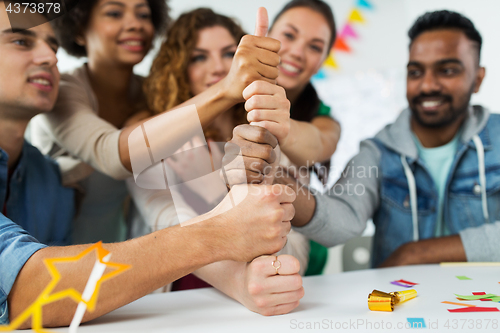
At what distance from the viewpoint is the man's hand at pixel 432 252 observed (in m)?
0.99

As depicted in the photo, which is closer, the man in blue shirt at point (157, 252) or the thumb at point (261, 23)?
the man in blue shirt at point (157, 252)

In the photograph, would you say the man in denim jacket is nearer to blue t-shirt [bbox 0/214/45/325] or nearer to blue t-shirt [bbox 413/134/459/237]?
blue t-shirt [bbox 413/134/459/237]

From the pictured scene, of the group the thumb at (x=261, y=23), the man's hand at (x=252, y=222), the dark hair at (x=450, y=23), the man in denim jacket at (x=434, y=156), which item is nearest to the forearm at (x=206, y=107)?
the thumb at (x=261, y=23)

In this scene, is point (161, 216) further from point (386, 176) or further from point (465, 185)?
point (465, 185)

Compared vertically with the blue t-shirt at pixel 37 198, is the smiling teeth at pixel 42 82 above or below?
above

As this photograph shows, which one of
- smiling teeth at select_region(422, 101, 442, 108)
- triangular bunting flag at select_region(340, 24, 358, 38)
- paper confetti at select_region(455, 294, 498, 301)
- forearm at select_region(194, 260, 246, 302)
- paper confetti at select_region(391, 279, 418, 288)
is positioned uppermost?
triangular bunting flag at select_region(340, 24, 358, 38)

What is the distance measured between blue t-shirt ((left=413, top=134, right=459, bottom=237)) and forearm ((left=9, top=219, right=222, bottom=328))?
942 mm

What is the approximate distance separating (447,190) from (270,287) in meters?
0.89

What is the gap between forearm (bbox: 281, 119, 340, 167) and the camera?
90 cm

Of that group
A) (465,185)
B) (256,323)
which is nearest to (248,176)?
(256,323)

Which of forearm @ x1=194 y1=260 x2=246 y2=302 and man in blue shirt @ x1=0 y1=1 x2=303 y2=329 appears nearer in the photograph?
man in blue shirt @ x1=0 y1=1 x2=303 y2=329

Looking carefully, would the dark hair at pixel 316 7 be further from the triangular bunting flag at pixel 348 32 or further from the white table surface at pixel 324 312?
the triangular bunting flag at pixel 348 32

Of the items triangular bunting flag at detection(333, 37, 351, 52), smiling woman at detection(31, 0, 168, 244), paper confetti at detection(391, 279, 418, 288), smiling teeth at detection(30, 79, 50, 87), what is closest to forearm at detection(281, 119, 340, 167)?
paper confetti at detection(391, 279, 418, 288)

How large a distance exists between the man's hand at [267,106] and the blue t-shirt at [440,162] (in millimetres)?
787
